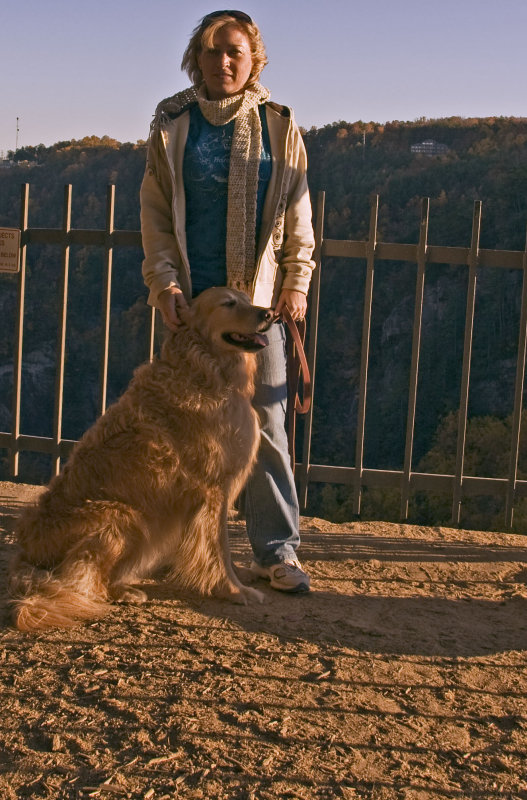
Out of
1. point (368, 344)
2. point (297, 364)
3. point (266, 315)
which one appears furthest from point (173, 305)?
point (368, 344)

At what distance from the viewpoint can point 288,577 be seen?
12.3ft

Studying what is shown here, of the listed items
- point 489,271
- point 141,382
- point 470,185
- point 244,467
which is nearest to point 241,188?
point 141,382

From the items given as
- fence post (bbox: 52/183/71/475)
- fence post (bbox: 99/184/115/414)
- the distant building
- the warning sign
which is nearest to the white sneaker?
fence post (bbox: 99/184/115/414)

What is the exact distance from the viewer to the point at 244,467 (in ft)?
11.7

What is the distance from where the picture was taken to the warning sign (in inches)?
219

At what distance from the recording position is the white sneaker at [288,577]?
12.3 ft

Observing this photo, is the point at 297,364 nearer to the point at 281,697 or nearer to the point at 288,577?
the point at 288,577

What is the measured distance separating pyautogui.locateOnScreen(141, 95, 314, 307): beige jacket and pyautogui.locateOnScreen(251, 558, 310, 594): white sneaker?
1.25 metres

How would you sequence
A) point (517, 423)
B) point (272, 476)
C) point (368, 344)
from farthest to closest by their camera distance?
point (517, 423) < point (368, 344) < point (272, 476)

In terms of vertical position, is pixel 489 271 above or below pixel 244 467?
above

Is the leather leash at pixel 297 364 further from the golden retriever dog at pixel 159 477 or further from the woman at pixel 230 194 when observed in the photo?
the golden retriever dog at pixel 159 477

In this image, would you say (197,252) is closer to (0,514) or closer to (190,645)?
(190,645)

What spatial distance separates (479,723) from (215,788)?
3.07ft

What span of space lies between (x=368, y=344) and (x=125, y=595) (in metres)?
2.17
